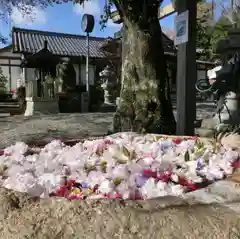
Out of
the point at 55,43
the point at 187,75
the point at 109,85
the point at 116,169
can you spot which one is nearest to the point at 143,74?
the point at 187,75

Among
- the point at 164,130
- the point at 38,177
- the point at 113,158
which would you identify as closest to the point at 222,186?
the point at 113,158

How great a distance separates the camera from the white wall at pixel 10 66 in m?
23.1

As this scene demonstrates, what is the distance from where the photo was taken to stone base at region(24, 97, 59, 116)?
12.8 metres

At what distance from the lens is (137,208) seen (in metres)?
1.12

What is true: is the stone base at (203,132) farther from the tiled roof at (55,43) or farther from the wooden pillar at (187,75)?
the tiled roof at (55,43)

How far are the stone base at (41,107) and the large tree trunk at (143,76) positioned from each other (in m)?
8.40

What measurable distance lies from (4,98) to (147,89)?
54.1 ft

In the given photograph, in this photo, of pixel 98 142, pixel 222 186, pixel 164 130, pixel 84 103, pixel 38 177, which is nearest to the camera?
pixel 222 186

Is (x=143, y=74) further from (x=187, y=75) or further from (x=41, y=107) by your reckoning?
(x=41, y=107)

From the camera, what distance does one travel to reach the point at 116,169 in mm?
1665

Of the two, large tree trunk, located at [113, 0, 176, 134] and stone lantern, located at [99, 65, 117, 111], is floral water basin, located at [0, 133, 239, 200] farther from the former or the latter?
stone lantern, located at [99, 65, 117, 111]

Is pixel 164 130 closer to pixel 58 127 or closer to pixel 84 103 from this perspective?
pixel 58 127

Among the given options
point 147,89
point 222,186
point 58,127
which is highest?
point 147,89

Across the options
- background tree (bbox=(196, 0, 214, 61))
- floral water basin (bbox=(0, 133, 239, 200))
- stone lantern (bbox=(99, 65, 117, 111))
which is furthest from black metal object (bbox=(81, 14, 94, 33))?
floral water basin (bbox=(0, 133, 239, 200))
